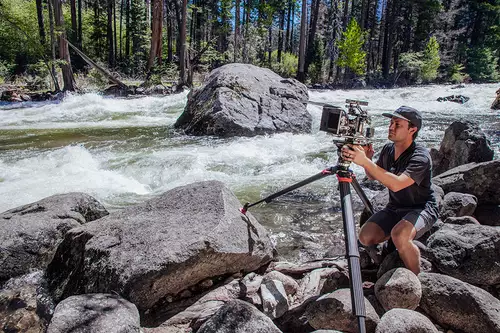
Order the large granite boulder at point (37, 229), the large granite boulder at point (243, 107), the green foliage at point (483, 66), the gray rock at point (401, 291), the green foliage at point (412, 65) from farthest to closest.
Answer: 1. the green foliage at point (483, 66)
2. the green foliage at point (412, 65)
3. the large granite boulder at point (243, 107)
4. the large granite boulder at point (37, 229)
5. the gray rock at point (401, 291)

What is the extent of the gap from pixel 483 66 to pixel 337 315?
3995 cm

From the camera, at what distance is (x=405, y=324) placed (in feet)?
6.40

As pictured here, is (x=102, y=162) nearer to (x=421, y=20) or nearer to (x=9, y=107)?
(x=9, y=107)

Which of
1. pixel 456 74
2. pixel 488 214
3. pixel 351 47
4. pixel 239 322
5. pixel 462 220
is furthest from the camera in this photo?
pixel 456 74

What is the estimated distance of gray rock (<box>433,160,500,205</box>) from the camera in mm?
4182

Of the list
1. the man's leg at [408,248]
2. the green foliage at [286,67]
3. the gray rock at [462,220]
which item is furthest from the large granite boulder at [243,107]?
the green foliage at [286,67]

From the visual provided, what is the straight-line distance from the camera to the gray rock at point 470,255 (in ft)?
8.57

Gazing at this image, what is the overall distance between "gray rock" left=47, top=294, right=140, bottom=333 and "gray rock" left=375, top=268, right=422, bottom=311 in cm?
160

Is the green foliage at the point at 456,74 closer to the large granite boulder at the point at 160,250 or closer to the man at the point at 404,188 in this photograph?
the man at the point at 404,188

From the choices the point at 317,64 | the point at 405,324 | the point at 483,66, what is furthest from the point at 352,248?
the point at 483,66

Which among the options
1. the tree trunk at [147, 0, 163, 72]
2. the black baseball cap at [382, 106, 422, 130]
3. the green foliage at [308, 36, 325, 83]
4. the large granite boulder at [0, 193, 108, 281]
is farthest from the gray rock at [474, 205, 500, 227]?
the green foliage at [308, 36, 325, 83]

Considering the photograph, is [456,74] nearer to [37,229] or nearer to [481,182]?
[481,182]

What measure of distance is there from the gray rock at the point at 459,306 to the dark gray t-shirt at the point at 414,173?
2.17 ft

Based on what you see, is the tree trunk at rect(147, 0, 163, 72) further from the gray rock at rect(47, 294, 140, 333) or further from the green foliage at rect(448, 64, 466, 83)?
the green foliage at rect(448, 64, 466, 83)
